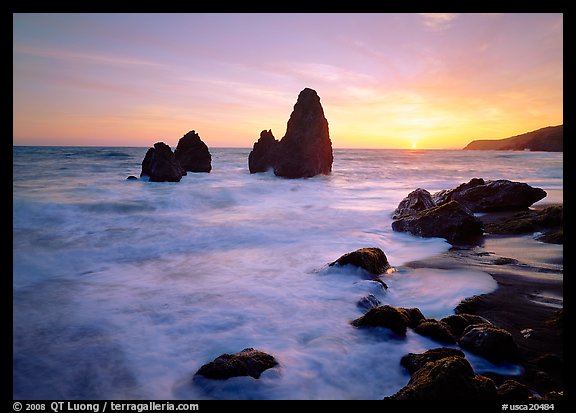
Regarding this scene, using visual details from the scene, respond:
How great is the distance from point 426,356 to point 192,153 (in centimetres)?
3987

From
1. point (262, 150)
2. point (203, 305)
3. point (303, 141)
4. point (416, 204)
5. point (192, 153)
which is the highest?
point (303, 141)

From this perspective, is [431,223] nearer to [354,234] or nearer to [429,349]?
[354,234]

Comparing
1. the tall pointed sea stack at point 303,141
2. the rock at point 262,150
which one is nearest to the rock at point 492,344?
the tall pointed sea stack at point 303,141

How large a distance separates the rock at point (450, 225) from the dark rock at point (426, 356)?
6.87m

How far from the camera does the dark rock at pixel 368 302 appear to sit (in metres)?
6.12

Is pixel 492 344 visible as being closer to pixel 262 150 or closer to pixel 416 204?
pixel 416 204

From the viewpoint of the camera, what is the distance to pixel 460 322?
5.02m

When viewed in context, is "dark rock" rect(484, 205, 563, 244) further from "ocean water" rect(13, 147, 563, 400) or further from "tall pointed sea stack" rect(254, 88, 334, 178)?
"tall pointed sea stack" rect(254, 88, 334, 178)

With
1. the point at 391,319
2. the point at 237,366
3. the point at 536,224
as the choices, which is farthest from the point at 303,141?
the point at 237,366

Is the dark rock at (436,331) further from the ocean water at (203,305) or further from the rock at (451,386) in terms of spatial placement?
the rock at (451,386)

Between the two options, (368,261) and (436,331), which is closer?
(436,331)

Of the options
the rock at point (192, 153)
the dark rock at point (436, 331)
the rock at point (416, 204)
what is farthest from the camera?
the rock at point (192, 153)
